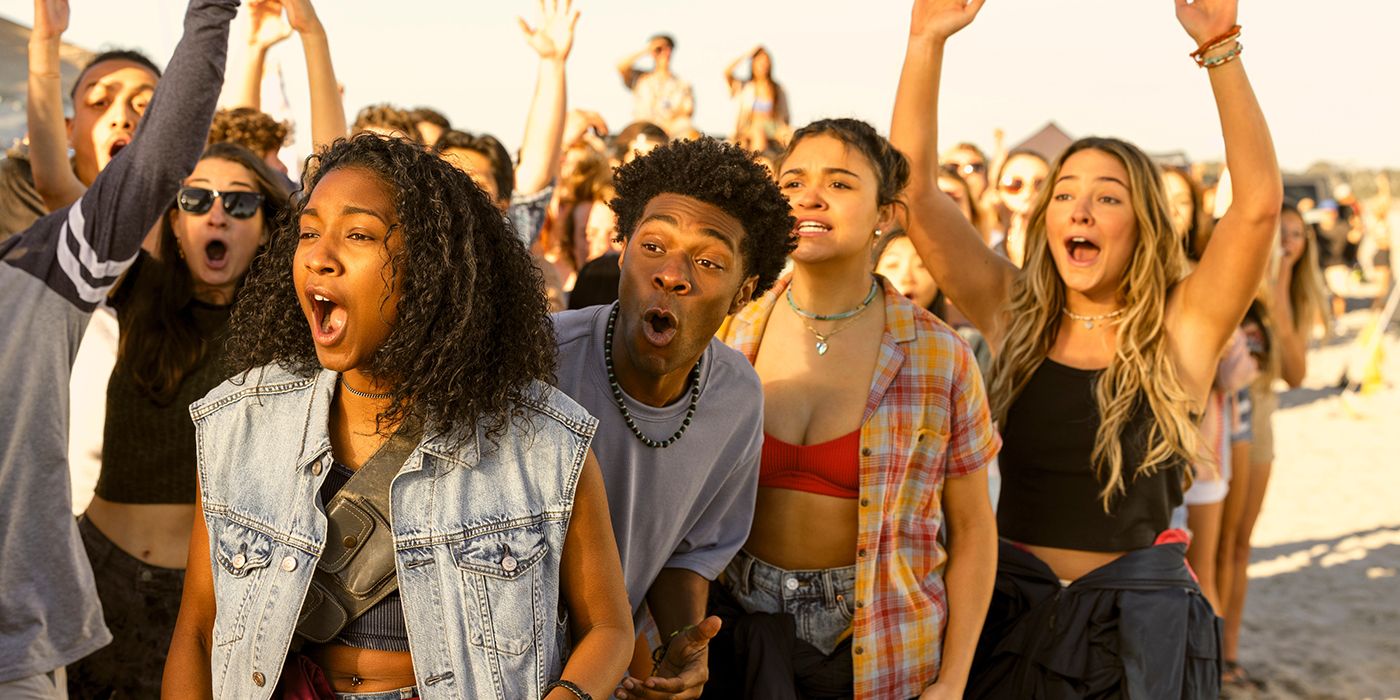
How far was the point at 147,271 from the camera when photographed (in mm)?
3695

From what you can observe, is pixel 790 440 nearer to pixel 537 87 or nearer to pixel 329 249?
pixel 329 249

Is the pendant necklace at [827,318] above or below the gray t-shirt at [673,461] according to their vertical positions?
above

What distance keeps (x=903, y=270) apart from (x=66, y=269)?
3339 mm

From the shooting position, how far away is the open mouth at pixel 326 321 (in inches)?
84.9

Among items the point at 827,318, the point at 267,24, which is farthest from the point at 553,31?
the point at 827,318

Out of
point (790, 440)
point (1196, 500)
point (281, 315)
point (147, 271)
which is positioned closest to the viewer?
point (281, 315)

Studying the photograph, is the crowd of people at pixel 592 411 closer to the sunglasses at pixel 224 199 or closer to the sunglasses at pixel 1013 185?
the sunglasses at pixel 224 199

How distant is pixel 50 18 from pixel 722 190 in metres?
2.03

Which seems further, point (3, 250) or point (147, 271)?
point (147, 271)

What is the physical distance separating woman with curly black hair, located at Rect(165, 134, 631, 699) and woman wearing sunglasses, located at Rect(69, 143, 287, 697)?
1.39 metres

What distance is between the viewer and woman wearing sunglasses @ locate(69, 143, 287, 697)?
3.54 metres

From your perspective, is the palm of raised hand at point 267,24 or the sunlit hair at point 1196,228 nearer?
the palm of raised hand at point 267,24

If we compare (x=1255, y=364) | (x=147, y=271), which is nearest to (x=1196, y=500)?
(x=1255, y=364)

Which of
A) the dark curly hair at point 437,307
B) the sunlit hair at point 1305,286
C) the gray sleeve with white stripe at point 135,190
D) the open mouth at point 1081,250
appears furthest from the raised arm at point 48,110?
the sunlit hair at point 1305,286
